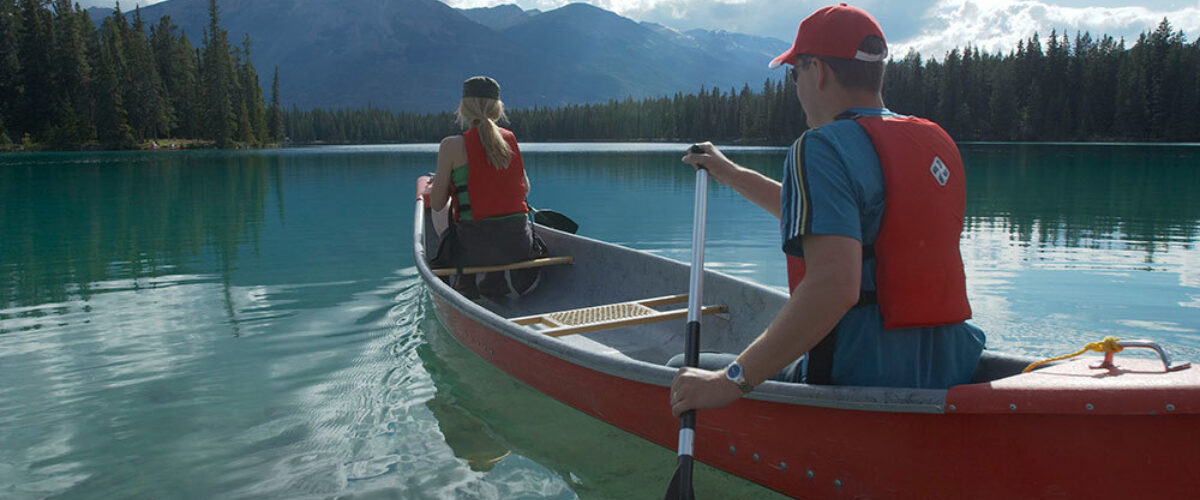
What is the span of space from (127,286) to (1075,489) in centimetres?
1142

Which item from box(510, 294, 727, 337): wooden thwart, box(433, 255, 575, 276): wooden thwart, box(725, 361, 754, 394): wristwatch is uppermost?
box(725, 361, 754, 394): wristwatch

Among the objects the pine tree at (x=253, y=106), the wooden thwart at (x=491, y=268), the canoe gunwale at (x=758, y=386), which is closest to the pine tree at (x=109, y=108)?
the pine tree at (x=253, y=106)

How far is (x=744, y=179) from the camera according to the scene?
163 inches

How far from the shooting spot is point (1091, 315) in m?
8.67

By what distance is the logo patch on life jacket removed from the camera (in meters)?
2.87

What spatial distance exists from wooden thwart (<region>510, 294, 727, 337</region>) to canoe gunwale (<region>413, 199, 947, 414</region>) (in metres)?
0.31

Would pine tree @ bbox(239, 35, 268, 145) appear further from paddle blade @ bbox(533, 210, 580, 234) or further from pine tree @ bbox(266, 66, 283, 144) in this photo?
paddle blade @ bbox(533, 210, 580, 234)

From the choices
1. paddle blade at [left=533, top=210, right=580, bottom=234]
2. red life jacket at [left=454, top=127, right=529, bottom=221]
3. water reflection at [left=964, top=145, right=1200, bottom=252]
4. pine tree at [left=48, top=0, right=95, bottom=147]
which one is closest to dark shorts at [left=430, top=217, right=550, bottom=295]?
red life jacket at [left=454, top=127, right=529, bottom=221]

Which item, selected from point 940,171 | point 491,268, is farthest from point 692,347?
point 491,268

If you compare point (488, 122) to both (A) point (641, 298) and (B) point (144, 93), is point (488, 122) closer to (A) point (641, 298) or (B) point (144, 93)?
(A) point (641, 298)

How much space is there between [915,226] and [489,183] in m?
5.48

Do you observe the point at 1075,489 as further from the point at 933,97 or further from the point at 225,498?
the point at 933,97

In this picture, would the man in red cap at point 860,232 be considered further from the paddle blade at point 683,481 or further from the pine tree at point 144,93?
the pine tree at point 144,93

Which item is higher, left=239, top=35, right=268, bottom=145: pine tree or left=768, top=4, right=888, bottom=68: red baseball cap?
left=239, top=35, right=268, bottom=145: pine tree
